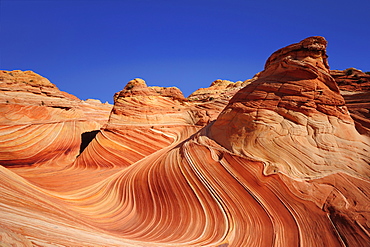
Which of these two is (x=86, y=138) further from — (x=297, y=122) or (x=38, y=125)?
(x=297, y=122)

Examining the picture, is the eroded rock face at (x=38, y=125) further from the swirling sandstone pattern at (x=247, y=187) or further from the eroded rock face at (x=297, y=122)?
the eroded rock face at (x=297, y=122)

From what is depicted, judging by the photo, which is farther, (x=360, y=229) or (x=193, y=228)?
(x=193, y=228)

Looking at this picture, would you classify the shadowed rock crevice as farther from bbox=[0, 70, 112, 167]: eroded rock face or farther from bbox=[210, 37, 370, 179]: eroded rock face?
bbox=[210, 37, 370, 179]: eroded rock face

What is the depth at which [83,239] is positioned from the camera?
3059 mm

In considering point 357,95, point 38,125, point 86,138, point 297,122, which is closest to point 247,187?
point 297,122

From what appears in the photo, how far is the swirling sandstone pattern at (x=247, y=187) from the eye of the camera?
402 cm

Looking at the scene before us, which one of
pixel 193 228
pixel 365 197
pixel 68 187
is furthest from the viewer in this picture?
pixel 68 187

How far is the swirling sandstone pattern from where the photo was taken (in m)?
4.02

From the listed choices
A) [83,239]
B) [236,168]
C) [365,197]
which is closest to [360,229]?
[365,197]

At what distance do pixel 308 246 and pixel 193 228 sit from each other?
7.73 feet

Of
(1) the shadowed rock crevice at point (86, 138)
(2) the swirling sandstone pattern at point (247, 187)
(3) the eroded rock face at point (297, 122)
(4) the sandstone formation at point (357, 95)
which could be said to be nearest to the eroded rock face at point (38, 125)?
(1) the shadowed rock crevice at point (86, 138)

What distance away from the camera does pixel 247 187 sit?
5328 mm

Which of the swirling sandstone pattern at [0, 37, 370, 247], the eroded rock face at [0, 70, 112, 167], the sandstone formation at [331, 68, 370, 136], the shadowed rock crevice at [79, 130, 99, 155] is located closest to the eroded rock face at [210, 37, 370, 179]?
the swirling sandstone pattern at [0, 37, 370, 247]

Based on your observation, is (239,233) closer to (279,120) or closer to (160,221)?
(160,221)
